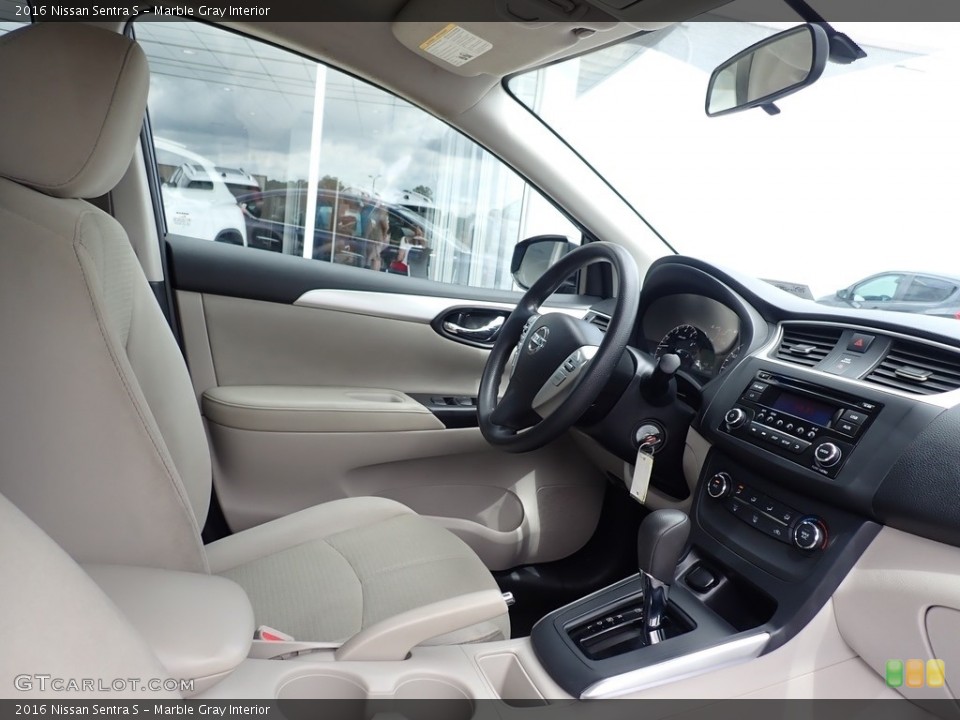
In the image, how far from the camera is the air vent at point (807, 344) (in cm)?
141

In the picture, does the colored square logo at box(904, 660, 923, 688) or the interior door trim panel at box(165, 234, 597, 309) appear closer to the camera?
the colored square logo at box(904, 660, 923, 688)

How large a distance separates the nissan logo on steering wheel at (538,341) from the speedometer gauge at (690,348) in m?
0.29

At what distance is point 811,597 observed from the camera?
116 cm

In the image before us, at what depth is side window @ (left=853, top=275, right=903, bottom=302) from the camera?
1746mm

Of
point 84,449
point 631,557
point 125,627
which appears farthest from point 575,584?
point 125,627

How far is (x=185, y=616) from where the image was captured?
87 cm

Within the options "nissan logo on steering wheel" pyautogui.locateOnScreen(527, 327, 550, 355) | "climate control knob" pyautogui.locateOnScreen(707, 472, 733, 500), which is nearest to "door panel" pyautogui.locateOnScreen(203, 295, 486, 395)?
"nissan logo on steering wheel" pyautogui.locateOnScreen(527, 327, 550, 355)

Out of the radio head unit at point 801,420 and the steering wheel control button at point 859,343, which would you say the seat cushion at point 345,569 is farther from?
the steering wheel control button at point 859,343

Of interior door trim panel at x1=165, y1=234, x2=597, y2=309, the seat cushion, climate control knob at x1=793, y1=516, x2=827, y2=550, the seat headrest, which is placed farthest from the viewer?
interior door trim panel at x1=165, y1=234, x2=597, y2=309

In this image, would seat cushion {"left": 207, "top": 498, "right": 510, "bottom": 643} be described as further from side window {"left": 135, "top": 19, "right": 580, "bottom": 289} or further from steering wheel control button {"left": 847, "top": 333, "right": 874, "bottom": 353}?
side window {"left": 135, "top": 19, "right": 580, "bottom": 289}

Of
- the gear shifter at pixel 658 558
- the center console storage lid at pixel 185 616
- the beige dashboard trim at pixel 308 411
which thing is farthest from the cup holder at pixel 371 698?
the beige dashboard trim at pixel 308 411

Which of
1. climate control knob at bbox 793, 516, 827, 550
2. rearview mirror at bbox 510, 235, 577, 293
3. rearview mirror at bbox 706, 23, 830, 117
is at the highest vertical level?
rearview mirror at bbox 706, 23, 830, 117

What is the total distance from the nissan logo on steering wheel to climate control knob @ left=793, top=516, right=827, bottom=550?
631 millimetres

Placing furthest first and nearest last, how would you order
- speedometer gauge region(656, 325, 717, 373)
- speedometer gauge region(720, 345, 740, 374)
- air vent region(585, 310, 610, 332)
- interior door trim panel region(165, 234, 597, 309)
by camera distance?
1. interior door trim panel region(165, 234, 597, 309)
2. air vent region(585, 310, 610, 332)
3. speedometer gauge region(656, 325, 717, 373)
4. speedometer gauge region(720, 345, 740, 374)
